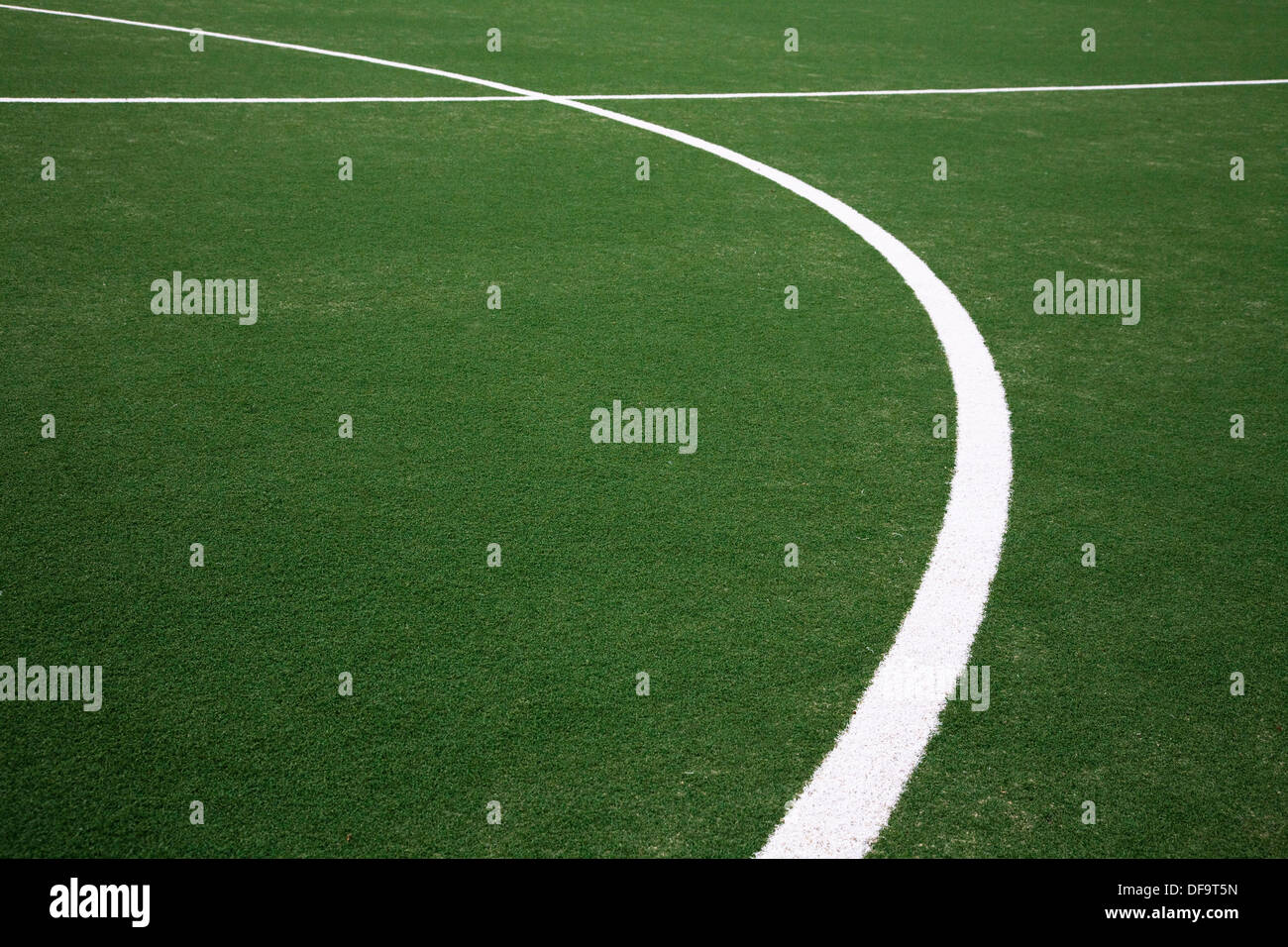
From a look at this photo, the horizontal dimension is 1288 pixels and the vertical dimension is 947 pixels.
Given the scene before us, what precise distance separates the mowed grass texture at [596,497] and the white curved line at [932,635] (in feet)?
0.22

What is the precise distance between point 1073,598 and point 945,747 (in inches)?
39.3

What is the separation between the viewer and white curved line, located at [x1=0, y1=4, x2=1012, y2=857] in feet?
10.1

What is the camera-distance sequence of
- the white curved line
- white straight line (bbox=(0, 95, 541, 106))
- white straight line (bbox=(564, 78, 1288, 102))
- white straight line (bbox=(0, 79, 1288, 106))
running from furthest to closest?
white straight line (bbox=(564, 78, 1288, 102)), white straight line (bbox=(0, 79, 1288, 106)), white straight line (bbox=(0, 95, 541, 106)), the white curved line

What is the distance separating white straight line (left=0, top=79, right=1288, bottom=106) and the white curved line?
236 inches

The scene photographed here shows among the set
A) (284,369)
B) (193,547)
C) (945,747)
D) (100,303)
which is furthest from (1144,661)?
(100,303)

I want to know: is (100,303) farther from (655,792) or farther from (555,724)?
(655,792)

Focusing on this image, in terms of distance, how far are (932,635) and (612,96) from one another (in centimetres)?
914

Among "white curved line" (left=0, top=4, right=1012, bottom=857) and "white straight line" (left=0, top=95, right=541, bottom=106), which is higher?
"white straight line" (left=0, top=95, right=541, bottom=106)

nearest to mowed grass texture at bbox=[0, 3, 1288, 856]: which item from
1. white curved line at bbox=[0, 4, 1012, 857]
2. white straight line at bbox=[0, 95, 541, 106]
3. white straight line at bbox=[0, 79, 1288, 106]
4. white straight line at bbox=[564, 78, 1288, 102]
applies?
white curved line at bbox=[0, 4, 1012, 857]

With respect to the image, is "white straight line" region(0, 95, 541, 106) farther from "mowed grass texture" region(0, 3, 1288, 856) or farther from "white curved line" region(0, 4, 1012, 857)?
"white curved line" region(0, 4, 1012, 857)

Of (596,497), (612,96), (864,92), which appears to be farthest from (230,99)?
(596,497)

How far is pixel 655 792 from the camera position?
3.14m

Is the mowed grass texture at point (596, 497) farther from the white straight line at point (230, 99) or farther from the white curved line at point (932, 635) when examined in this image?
the white straight line at point (230, 99)

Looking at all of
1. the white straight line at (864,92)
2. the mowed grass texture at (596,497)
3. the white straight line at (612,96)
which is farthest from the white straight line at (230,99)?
the mowed grass texture at (596,497)
